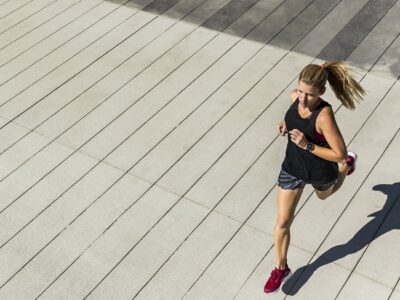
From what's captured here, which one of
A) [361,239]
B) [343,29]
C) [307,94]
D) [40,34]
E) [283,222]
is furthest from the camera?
[40,34]

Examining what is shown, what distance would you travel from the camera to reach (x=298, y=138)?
13.3 feet

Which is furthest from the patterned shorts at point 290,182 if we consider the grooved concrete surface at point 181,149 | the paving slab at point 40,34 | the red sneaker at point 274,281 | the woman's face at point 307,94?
the paving slab at point 40,34

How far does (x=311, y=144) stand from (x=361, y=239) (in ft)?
4.88

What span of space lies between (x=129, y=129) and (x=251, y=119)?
1433mm

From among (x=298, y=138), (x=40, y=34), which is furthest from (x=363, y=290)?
(x=40, y=34)

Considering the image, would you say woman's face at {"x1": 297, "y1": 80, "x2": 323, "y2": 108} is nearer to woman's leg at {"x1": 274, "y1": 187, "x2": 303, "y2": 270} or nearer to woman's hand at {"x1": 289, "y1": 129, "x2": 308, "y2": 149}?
woman's hand at {"x1": 289, "y1": 129, "x2": 308, "y2": 149}

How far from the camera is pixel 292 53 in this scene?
762 cm

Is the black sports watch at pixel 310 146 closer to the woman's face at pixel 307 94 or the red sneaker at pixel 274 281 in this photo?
the woman's face at pixel 307 94

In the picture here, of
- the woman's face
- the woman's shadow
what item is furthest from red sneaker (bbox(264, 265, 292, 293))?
the woman's face

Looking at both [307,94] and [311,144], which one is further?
[311,144]

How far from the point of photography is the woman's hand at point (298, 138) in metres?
4.04

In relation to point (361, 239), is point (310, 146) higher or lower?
higher

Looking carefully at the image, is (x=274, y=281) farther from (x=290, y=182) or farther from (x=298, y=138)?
(x=298, y=138)

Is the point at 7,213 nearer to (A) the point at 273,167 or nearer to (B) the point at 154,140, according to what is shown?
(B) the point at 154,140
